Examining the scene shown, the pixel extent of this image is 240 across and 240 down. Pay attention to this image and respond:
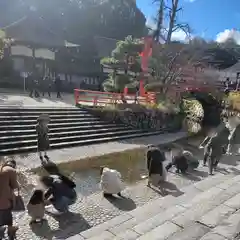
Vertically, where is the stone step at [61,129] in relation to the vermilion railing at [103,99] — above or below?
below

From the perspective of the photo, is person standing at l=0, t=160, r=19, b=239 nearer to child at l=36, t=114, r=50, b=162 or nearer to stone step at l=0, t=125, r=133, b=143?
child at l=36, t=114, r=50, b=162

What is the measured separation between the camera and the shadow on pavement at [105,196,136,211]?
7.06 metres

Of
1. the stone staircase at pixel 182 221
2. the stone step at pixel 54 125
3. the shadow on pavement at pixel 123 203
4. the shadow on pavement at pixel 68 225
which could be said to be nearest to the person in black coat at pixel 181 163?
the stone staircase at pixel 182 221

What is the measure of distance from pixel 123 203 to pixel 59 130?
7.57m

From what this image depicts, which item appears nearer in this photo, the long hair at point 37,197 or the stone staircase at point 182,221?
the stone staircase at point 182,221

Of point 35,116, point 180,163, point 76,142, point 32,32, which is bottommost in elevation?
point 76,142

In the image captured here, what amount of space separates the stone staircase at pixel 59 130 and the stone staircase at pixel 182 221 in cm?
710

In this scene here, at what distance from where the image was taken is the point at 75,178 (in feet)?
29.7

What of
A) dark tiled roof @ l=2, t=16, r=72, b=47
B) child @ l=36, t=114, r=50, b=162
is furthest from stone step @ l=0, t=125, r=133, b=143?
dark tiled roof @ l=2, t=16, r=72, b=47

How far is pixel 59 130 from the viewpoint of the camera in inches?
554

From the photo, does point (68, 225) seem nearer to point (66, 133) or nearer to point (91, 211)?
point (91, 211)

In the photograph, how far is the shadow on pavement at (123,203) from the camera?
706 cm

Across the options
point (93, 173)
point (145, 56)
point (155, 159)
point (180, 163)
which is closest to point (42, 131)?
point (93, 173)

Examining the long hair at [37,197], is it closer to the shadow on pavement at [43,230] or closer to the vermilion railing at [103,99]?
the shadow on pavement at [43,230]
